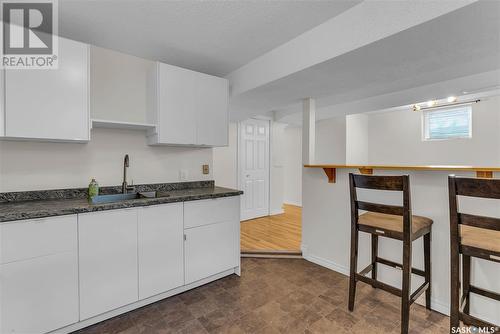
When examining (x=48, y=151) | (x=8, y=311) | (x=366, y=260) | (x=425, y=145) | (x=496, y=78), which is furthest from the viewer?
(x=425, y=145)

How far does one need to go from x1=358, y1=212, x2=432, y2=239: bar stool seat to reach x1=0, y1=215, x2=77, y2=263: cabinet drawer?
7.02ft

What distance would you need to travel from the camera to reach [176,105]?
2334mm

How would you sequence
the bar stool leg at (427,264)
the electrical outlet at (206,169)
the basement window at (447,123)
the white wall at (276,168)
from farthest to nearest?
the white wall at (276,168), the basement window at (447,123), the electrical outlet at (206,169), the bar stool leg at (427,264)

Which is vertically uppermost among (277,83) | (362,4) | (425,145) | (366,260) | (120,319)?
(362,4)

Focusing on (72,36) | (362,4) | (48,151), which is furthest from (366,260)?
(72,36)

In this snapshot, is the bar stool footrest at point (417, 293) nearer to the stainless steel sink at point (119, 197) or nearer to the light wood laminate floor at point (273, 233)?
the light wood laminate floor at point (273, 233)

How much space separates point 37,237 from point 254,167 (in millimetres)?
3758

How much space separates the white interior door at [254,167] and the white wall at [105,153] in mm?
2127

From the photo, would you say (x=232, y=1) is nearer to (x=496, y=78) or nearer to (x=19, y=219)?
(x=19, y=219)

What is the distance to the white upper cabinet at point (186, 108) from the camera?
2262mm

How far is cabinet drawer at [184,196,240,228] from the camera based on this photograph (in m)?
2.18

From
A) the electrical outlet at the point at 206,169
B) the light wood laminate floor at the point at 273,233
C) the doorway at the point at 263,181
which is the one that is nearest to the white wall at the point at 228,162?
the doorway at the point at 263,181

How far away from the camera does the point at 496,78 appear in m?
2.71

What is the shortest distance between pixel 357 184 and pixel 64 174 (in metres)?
2.45
